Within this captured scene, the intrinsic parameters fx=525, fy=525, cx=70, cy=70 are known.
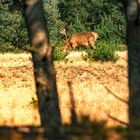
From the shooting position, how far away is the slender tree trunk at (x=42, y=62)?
7.54 metres

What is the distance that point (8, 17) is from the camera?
43.8 m

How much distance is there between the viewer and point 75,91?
16859 millimetres

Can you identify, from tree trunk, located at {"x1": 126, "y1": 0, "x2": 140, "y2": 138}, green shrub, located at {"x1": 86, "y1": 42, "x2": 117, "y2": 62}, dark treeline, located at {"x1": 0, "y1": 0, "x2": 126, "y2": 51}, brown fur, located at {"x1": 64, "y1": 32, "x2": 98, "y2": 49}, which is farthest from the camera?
dark treeline, located at {"x1": 0, "y1": 0, "x2": 126, "y2": 51}

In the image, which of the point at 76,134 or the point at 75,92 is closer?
the point at 76,134

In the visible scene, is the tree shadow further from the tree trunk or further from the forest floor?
the forest floor

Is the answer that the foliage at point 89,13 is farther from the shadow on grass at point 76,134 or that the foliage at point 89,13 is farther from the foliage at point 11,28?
the shadow on grass at point 76,134

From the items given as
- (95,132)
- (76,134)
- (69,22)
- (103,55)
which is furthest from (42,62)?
(69,22)

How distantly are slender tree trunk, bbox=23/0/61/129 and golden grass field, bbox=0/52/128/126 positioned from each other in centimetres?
235

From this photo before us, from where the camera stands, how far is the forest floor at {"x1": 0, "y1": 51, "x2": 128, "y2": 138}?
1327 cm

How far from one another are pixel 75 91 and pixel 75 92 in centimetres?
24

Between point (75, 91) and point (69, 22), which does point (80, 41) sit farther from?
point (69, 22)

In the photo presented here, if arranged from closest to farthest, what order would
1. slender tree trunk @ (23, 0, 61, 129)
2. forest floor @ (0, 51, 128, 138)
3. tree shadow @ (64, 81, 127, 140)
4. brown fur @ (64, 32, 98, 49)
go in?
tree shadow @ (64, 81, 127, 140)
slender tree trunk @ (23, 0, 61, 129)
forest floor @ (0, 51, 128, 138)
brown fur @ (64, 32, 98, 49)

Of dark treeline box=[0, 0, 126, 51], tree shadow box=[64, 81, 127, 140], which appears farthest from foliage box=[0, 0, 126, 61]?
tree shadow box=[64, 81, 127, 140]

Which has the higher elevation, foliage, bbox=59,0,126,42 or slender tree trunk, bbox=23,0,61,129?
foliage, bbox=59,0,126,42
